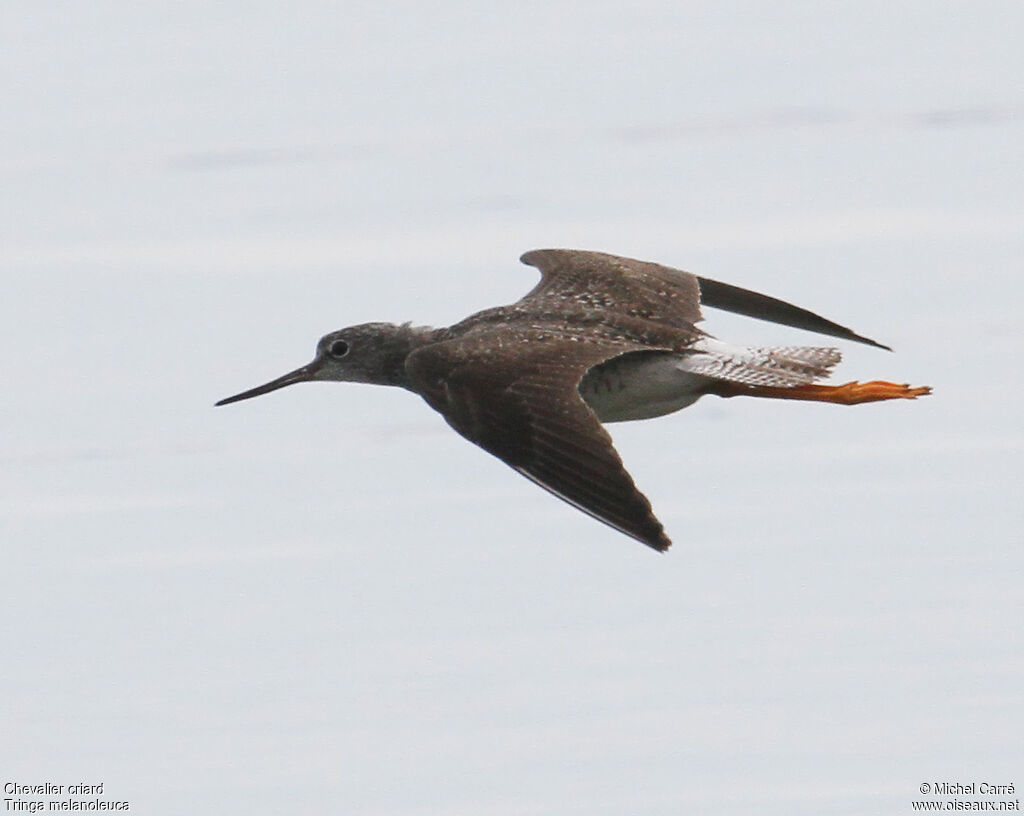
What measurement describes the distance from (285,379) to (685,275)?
193 cm

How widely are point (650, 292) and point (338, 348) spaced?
57.8 inches

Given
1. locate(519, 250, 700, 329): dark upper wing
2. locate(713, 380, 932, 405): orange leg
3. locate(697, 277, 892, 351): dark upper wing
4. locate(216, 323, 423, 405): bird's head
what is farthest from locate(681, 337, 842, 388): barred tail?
locate(216, 323, 423, 405): bird's head

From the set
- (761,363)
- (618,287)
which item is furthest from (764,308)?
(761,363)

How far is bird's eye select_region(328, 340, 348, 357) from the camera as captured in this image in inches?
434

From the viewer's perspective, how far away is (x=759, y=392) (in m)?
10.4

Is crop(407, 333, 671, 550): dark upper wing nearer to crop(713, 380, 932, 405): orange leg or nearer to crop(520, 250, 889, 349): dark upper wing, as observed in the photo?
crop(520, 250, 889, 349): dark upper wing

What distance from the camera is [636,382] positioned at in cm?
1009

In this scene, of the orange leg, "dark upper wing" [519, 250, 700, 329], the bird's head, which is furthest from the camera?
the bird's head

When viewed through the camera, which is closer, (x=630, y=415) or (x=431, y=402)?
(x=431, y=402)

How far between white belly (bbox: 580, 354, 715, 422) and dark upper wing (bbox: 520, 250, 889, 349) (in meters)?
0.47

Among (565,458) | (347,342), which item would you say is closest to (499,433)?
(565,458)

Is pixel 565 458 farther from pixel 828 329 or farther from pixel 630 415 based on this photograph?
pixel 828 329

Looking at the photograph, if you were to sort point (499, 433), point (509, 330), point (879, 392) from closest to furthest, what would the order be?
point (499, 433) → point (509, 330) → point (879, 392)

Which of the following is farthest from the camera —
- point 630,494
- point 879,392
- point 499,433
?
point 879,392
